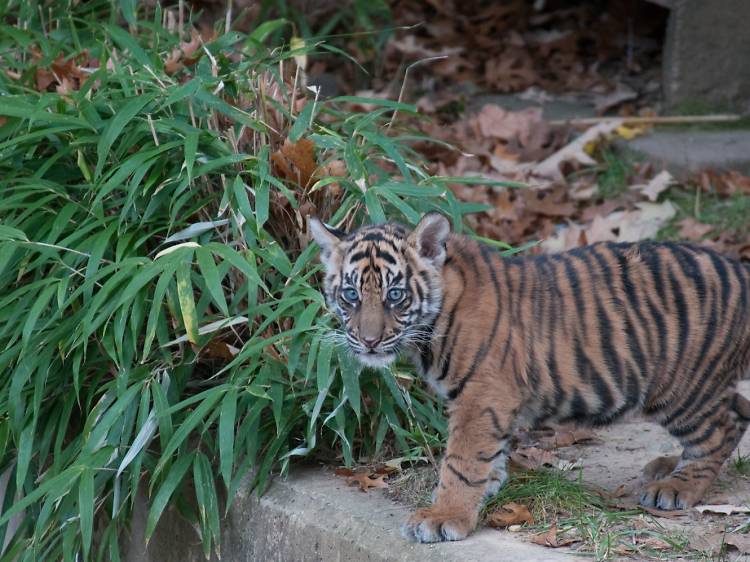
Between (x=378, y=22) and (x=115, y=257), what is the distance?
17.2ft

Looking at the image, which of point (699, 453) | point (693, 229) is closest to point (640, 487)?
point (699, 453)

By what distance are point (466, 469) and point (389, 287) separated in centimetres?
58

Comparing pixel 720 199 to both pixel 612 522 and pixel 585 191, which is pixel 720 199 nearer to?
pixel 585 191

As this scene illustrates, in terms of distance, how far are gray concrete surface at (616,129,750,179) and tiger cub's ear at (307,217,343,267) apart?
3.49 m

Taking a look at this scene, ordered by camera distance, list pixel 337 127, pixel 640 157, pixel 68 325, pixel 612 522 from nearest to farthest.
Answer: pixel 612 522 → pixel 68 325 → pixel 337 127 → pixel 640 157

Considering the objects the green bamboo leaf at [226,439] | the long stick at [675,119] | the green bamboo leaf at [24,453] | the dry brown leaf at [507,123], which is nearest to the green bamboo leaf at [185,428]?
the green bamboo leaf at [226,439]

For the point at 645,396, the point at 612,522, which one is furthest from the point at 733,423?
the point at 612,522

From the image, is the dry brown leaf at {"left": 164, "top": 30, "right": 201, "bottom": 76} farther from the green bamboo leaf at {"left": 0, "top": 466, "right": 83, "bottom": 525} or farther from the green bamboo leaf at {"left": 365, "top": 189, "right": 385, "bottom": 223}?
the green bamboo leaf at {"left": 0, "top": 466, "right": 83, "bottom": 525}

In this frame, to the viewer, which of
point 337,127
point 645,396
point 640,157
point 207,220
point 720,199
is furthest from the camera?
point 640,157

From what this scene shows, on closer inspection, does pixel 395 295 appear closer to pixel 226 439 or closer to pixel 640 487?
pixel 226 439

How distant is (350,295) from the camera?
11.9 feet

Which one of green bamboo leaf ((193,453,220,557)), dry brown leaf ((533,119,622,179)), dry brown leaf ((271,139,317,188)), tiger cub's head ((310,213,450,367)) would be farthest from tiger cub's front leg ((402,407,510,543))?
dry brown leaf ((533,119,622,179))

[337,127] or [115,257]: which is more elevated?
[337,127]

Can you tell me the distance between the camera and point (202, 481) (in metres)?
3.91
